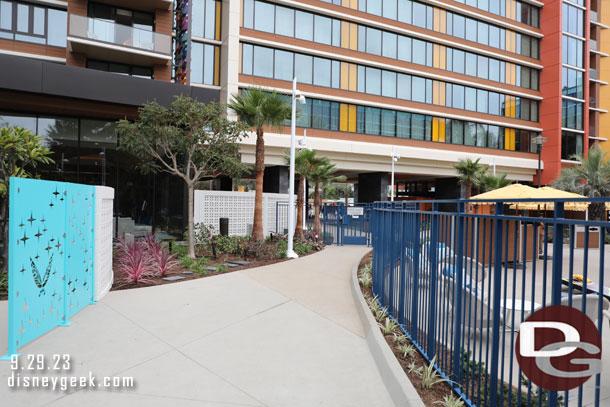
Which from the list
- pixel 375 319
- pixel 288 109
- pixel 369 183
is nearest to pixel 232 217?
pixel 288 109

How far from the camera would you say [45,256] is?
539 cm

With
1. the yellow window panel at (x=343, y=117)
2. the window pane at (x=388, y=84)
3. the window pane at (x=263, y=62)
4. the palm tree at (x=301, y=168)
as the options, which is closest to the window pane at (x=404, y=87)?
the window pane at (x=388, y=84)

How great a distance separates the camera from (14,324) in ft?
15.3

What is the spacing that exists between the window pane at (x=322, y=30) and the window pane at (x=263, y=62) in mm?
4353

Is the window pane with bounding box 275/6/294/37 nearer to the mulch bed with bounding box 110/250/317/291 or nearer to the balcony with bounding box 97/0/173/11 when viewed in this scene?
the balcony with bounding box 97/0/173/11

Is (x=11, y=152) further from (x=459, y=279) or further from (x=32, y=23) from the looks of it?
(x=32, y=23)

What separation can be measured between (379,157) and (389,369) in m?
A: 30.3

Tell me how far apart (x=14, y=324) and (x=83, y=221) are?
245 cm

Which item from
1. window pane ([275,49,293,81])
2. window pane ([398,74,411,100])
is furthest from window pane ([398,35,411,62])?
window pane ([275,49,293,81])

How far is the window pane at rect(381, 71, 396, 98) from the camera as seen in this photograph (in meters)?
33.9

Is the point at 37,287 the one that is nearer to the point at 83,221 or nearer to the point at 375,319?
the point at 83,221

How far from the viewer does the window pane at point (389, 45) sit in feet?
112

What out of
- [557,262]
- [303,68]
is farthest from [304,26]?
[557,262]

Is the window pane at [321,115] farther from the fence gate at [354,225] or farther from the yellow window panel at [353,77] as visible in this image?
the fence gate at [354,225]
